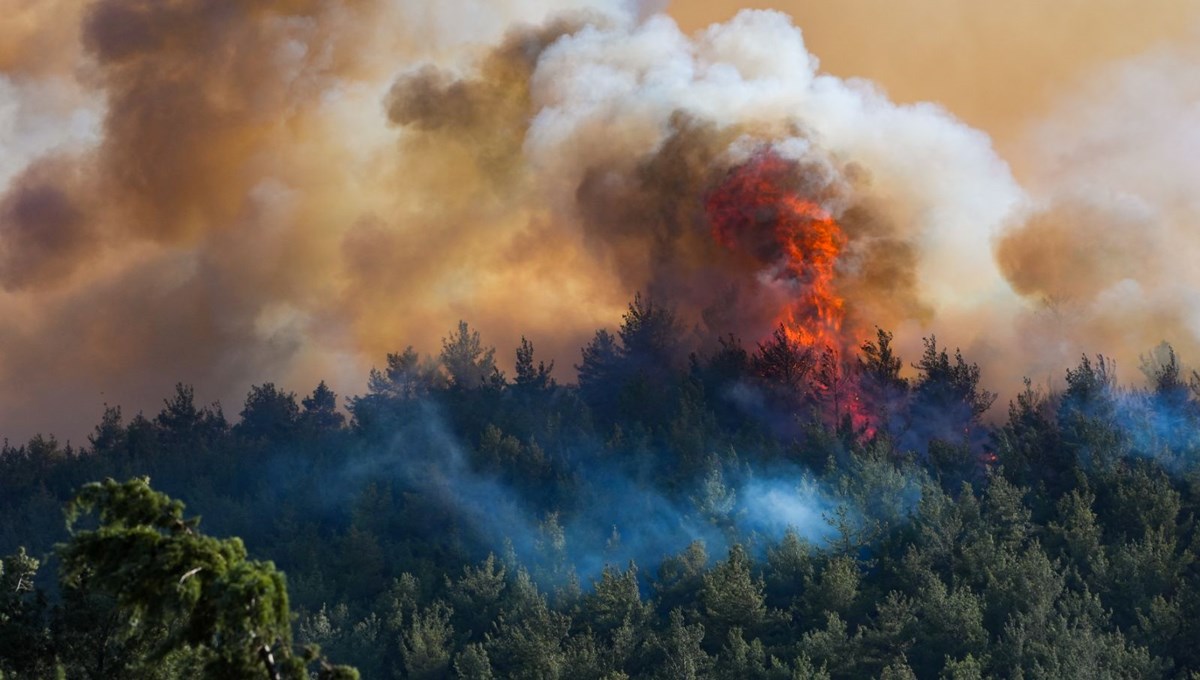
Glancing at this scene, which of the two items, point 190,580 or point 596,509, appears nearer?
point 190,580

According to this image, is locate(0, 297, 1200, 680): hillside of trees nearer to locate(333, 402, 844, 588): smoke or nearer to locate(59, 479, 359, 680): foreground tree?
locate(333, 402, 844, 588): smoke

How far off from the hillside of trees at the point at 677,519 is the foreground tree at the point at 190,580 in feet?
40.8

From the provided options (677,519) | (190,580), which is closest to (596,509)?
(677,519)

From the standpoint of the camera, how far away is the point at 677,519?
11475cm

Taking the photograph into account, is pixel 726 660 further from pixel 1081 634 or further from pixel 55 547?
pixel 55 547

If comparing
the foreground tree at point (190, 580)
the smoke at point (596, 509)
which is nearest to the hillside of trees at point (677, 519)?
the smoke at point (596, 509)

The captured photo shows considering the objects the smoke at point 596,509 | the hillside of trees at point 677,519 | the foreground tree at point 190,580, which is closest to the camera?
the foreground tree at point 190,580

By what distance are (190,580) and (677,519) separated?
312 feet

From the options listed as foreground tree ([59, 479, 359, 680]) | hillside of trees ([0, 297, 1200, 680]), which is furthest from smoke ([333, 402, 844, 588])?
foreground tree ([59, 479, 359, 680])

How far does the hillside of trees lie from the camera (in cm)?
8100

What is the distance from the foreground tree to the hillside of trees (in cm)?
1242

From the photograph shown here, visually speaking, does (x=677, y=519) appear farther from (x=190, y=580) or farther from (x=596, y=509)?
(x=190, y=580)

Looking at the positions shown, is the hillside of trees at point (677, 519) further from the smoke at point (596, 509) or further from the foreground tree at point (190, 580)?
the foreground tree at point (190, 580)

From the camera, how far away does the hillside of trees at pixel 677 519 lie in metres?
81.0
